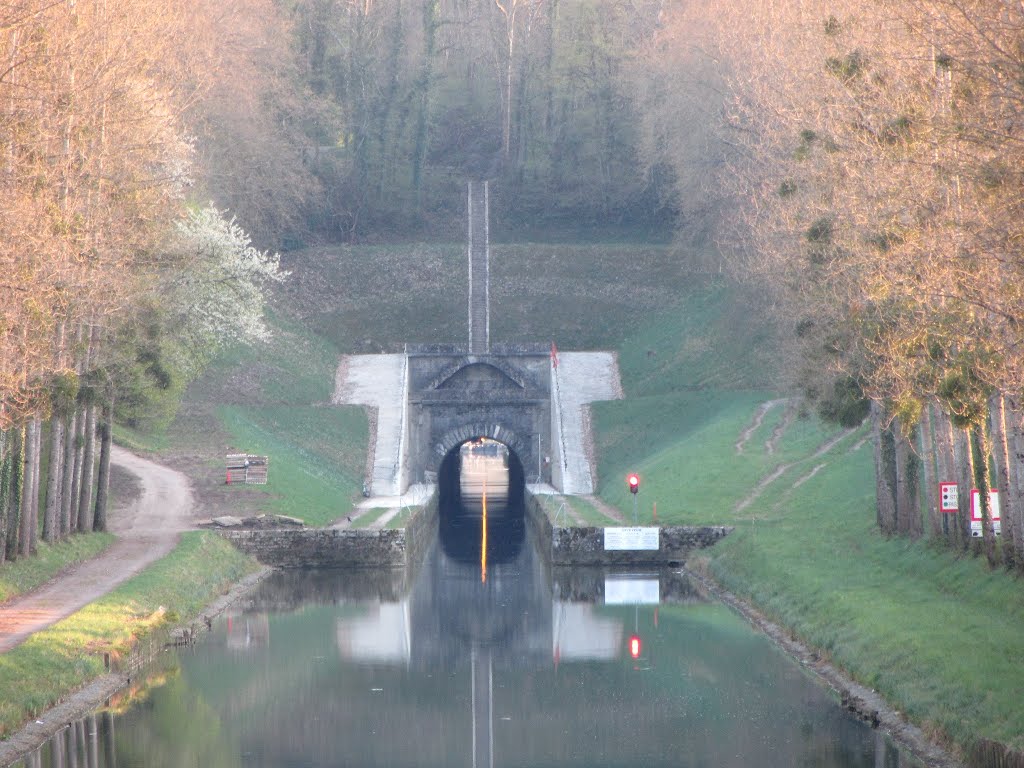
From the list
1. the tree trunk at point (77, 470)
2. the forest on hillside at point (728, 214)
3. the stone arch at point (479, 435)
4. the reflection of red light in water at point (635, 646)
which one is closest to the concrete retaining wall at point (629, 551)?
the forest on hillside at point (728, 214)

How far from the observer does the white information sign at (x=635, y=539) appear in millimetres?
38062

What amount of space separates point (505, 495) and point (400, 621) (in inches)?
1634

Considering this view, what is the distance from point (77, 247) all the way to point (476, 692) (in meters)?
11.3

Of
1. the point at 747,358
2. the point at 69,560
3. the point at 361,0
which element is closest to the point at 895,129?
the point at 69,560

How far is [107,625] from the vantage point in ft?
78.7

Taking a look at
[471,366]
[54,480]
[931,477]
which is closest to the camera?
[931,477]

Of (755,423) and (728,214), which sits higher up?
(728,214)

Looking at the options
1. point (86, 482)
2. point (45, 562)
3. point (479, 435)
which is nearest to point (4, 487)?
point (45, 562)

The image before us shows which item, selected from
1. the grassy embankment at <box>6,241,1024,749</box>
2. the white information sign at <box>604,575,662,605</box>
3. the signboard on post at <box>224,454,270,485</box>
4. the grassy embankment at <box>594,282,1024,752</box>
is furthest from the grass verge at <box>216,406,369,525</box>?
the white information sign at <box>604,575,662,605</box>

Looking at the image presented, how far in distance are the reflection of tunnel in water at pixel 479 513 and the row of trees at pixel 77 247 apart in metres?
13.0

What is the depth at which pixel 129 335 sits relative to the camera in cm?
3150

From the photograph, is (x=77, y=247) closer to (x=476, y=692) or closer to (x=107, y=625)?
(x=107, y=625)

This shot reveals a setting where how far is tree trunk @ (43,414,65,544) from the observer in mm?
31062

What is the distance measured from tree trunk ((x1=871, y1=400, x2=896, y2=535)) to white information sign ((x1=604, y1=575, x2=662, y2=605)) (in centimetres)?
564
